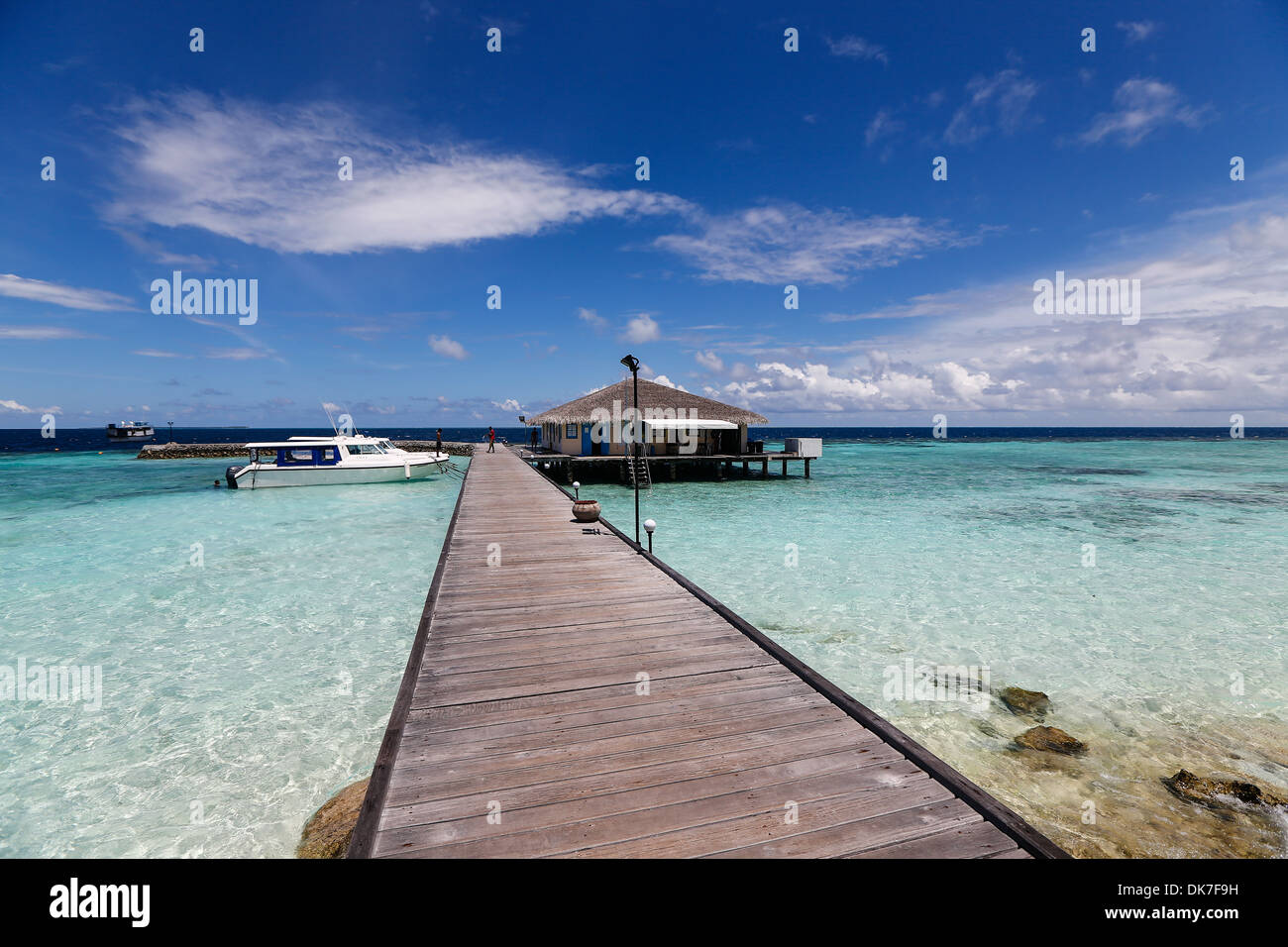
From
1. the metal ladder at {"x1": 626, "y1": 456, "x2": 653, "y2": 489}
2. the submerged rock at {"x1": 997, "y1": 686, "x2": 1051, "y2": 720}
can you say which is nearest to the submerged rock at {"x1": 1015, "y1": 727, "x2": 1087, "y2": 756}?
the submerged rock at {"x1": 997, "y1": 686, "x2": 1051, "y2": 720}

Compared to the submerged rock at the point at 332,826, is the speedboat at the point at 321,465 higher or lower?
higher

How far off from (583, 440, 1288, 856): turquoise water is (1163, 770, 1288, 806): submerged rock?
8.4 inches

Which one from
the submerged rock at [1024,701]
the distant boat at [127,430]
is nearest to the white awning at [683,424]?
the submerged rock at [1024,701]

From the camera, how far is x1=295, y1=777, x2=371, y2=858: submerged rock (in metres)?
4.60

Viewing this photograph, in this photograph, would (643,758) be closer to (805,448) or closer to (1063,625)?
(1063,625)

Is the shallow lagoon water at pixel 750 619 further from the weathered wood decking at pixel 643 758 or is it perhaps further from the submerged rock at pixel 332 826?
the weathered wood decking at pixel 643 758

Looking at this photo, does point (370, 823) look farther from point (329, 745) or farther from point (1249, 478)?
point (1249, 478)

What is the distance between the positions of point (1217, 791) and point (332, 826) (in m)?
8.40

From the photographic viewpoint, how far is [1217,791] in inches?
203

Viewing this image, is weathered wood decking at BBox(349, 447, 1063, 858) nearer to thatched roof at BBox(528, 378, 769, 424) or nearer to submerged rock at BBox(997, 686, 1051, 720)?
submerged rock at BBox(997, 686, 1051, 720)

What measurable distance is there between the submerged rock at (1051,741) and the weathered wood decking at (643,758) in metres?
3.56

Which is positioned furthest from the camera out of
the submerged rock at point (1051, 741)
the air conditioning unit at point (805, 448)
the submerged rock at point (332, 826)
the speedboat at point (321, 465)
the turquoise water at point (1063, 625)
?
the air conditioning unit at point (805, 448)

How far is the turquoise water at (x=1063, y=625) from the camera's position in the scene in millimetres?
5418
